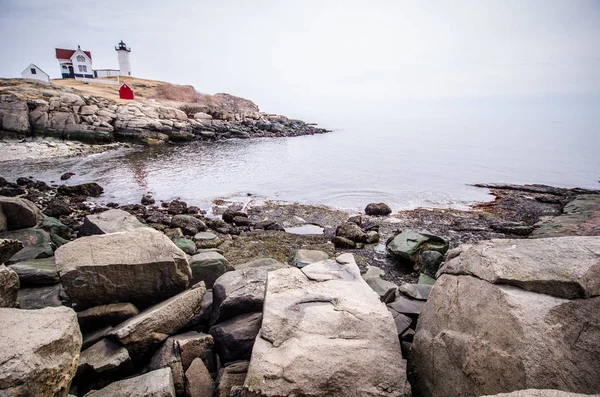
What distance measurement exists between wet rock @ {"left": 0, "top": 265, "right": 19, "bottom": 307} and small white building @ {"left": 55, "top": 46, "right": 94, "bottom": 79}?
82951 mm

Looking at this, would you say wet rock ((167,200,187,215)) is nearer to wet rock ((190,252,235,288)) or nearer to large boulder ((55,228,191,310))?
wet rock ((190,252,235,288))

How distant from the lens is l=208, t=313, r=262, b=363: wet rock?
15.2 ft

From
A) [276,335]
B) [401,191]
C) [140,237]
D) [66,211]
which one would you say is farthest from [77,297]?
[401,191]

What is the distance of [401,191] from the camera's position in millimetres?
24516

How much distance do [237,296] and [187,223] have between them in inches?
385

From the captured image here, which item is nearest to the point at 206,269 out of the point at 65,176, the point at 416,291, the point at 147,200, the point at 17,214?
the point at 416,291

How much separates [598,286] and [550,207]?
21278 millimetres

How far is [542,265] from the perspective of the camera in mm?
3832

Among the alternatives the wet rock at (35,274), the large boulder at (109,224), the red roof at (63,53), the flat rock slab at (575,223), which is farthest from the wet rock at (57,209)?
the red roof at (63,53)

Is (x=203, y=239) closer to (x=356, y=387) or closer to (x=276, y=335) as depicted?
(x=276, y=335)

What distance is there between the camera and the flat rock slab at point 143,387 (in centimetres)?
376

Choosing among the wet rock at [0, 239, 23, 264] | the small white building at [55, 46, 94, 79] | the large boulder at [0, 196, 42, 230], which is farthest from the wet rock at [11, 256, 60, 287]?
the small white building at [55, 46, 94, 79]

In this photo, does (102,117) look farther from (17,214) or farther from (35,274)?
(35,274)

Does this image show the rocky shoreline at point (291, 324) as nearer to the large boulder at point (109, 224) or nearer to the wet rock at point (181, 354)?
the wet rock at point (181, 354)
